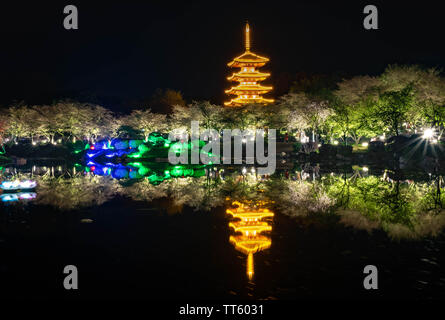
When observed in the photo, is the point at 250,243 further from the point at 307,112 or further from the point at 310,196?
the point at 307,112

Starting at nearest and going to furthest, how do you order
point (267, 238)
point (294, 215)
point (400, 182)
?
point (267, 238) < point (294, 215) < point (400, 182)

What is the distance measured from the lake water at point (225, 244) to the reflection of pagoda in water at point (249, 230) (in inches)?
1.5

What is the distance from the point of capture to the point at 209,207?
697 inches

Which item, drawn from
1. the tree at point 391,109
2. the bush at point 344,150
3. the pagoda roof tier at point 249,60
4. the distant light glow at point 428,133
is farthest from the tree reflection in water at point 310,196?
the pagoda roof tier at point 249,60

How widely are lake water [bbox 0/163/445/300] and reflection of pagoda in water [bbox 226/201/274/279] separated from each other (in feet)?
0.12

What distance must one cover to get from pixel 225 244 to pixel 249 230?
1726 millimetres

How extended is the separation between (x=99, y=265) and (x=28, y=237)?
12.9ft

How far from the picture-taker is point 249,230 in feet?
43.8

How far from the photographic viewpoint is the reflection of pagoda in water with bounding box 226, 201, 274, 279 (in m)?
11.2

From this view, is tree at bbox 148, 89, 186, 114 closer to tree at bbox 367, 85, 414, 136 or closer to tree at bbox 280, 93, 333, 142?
tree at bbox 280, 93, 333, 142

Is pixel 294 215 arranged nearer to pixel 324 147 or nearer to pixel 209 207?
pixel 209 207

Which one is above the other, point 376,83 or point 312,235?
point 376,83

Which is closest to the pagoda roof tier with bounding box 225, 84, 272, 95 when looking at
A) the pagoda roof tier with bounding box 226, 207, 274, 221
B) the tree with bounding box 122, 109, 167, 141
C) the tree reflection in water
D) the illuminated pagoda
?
the illuminated pagoda
